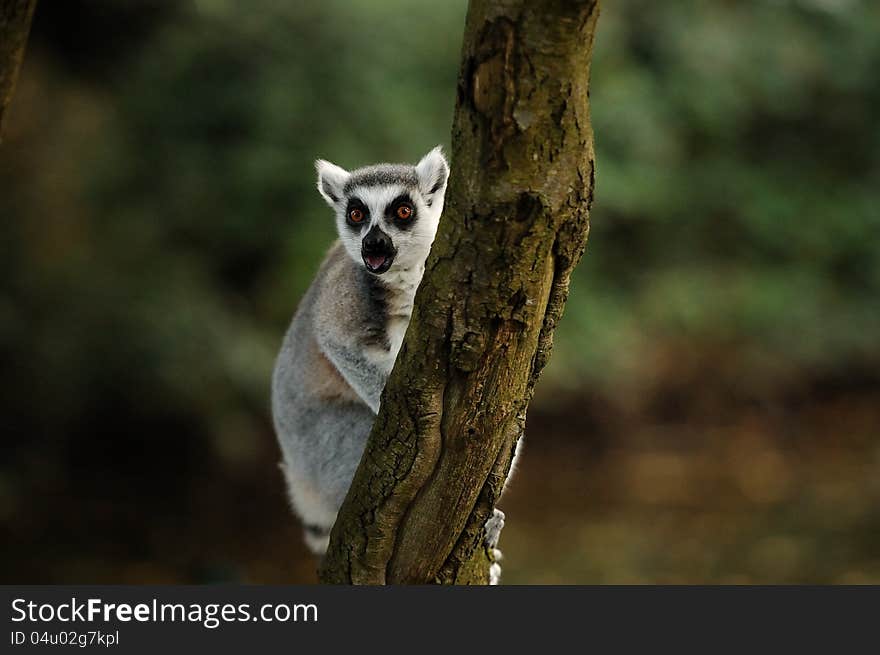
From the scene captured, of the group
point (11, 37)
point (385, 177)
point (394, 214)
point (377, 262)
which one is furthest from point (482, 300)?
point (11, 37)

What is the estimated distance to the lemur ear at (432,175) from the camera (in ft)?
10.8

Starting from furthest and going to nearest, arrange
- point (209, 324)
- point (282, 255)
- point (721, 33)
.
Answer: point (721, 33) → point (282, 255) → point (209, 324)

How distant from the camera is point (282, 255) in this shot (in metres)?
Answer: 7.06

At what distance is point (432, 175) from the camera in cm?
329

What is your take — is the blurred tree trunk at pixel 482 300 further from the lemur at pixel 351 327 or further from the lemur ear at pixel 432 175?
the lemur ear at pixel 432 175

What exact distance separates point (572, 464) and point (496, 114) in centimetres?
686

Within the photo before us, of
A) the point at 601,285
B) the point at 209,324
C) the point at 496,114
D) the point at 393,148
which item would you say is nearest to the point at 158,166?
the point at 209,324

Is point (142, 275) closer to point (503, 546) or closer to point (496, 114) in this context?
point (503, 546)

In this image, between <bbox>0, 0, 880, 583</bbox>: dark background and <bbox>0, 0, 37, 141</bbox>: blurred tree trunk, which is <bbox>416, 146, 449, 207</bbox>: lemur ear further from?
<bbox>0, 0, 880, 583</bbox>: dark background

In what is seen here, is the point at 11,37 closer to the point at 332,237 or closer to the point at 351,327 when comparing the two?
the point at 351,327

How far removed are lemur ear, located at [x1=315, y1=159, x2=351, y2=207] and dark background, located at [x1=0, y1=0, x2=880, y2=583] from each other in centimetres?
299

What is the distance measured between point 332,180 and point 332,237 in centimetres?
327

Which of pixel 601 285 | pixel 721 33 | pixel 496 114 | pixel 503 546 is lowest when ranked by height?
pixel 496 114

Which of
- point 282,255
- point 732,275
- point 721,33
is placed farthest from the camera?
point 732,275
